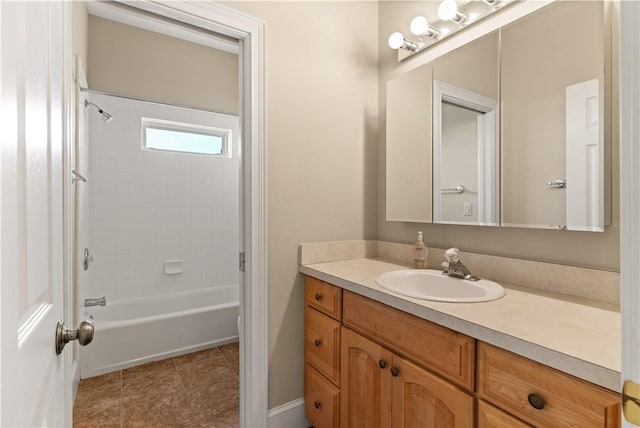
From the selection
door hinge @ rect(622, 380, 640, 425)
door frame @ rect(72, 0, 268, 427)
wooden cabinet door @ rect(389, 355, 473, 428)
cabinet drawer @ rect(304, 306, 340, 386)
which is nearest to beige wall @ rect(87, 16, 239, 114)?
door frame @ rect(72, 0, 268, 427)

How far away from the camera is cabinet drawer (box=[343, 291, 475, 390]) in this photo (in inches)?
35.8

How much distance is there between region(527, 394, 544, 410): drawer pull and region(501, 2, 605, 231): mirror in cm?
66

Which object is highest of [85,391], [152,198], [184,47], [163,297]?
[184,47]

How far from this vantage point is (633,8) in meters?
0.35

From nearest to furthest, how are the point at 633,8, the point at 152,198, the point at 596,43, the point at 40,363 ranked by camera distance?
the point at 633,8
the point at 40,363
the point at 596,43
the point at 152,198

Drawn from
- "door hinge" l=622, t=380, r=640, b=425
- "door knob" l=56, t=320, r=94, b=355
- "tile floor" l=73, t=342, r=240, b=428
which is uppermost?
"door hinge" l=622, t=380, r=640, b=425

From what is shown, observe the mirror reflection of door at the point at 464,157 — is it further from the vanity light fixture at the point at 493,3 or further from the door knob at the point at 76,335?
the door knob at the point at 76,335

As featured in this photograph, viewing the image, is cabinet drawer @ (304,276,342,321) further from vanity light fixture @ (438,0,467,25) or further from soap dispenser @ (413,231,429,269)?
vanity light fixture @ (438,0,467,25)

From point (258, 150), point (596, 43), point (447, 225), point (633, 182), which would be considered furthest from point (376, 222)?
point (633, 182)

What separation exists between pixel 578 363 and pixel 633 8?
2.17 ft

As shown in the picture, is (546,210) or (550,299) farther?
(546,210)

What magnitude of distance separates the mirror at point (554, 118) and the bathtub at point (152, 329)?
2.37 m

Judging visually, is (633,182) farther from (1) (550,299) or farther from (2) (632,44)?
(1) (550,299)

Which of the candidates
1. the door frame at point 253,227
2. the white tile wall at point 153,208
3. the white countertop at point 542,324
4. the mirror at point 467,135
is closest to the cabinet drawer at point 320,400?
the door frame at point 253,227
